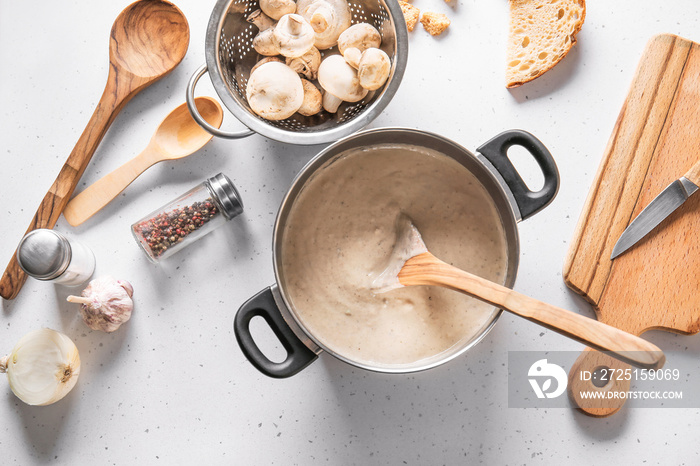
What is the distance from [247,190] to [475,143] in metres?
0.43

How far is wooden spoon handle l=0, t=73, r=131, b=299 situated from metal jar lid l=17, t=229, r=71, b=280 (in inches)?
2.8

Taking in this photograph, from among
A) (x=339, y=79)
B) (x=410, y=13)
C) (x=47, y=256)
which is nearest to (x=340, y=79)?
(x=339, y=79)

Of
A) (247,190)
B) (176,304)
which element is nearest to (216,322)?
(176,304)

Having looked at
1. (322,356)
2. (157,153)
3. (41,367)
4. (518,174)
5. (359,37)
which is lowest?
(322,356)

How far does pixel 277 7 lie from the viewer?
0.85m

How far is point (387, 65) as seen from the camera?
0.81 metres

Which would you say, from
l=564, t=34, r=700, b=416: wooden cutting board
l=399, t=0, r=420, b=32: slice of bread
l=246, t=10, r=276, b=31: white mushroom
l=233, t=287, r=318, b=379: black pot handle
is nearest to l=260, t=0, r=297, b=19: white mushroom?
l=246, t=10, r=276, b=31: white mushroom

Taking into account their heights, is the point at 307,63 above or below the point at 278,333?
above

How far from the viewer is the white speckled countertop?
3.18ft

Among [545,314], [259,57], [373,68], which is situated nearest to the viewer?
[545,314]

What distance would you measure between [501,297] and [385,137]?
32 centimetres

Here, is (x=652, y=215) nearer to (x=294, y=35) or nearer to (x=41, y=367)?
(x=294, y=35)

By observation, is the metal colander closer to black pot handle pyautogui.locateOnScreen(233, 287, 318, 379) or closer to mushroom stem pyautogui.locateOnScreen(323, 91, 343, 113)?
mushroom stem pyautogui.locateOnScreen(323, 91, 343, 113)

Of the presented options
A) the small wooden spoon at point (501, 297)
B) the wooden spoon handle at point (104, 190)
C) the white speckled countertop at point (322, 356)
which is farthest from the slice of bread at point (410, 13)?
the wooden spoon handle at point (104, 190)
